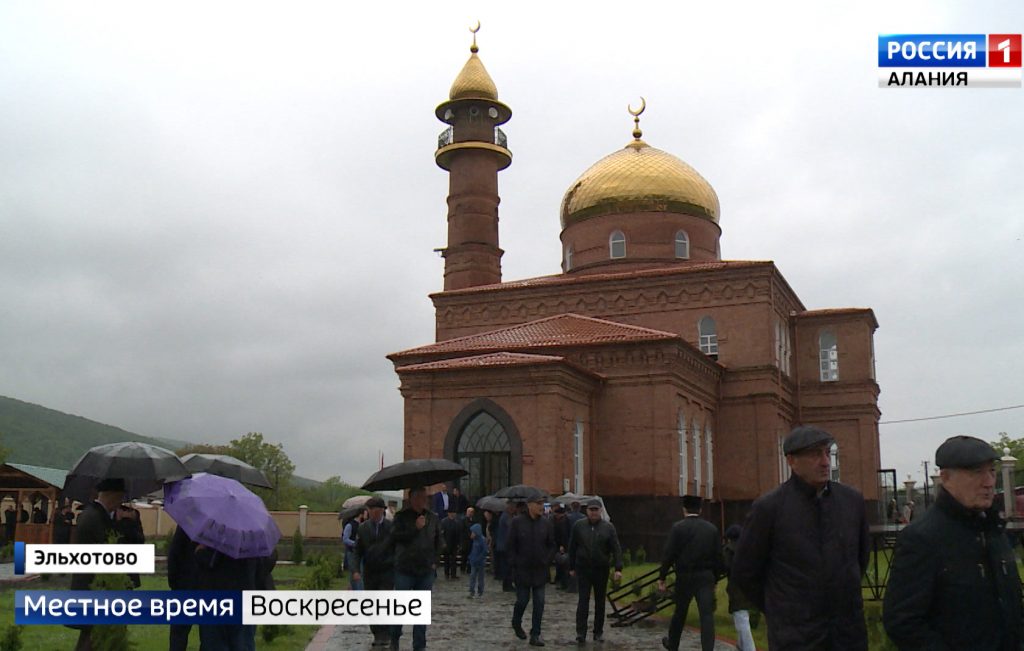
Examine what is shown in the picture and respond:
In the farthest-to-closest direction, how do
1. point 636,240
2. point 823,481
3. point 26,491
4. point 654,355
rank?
point 636,240, point 654,355, point 26,491, point 823,481

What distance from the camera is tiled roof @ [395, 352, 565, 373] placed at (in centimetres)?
2483

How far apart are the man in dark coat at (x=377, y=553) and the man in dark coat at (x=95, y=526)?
9.04 ft

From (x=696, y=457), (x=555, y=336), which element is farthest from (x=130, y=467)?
(x=696, y=457)

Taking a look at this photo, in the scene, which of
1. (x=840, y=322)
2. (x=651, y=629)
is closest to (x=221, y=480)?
(x=651, y=629)

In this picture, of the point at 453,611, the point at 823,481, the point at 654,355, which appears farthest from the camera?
the point at 654,355

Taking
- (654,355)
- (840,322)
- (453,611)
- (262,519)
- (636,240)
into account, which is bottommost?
(453,611)

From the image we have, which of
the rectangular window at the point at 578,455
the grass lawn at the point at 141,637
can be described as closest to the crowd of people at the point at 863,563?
the grass lawn at the point at 141,637

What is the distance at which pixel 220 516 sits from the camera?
6.39 metres

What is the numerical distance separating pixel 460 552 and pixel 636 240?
54.4ft

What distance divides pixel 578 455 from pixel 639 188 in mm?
12391

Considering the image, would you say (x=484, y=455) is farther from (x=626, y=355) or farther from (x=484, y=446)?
(x=626, y=355)

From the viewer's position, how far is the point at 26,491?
25.4 m

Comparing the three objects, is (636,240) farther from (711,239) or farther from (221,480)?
(221,480)

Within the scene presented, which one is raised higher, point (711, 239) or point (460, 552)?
point (711, 239)
